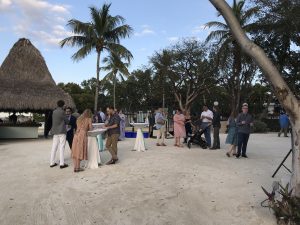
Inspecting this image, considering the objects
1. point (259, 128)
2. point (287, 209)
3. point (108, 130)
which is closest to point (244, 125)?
point (108, 130)

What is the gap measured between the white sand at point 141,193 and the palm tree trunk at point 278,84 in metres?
1.00

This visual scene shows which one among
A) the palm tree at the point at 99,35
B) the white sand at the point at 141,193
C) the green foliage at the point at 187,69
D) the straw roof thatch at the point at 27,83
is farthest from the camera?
the green foliage at the point at 187,69

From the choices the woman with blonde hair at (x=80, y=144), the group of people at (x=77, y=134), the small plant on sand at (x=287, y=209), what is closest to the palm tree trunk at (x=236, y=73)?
the group of people at (x=77, y=134)

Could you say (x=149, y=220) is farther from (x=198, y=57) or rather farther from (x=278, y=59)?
(x=198, y=57)

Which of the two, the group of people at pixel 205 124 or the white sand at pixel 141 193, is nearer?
the white sand at pixel 141 193

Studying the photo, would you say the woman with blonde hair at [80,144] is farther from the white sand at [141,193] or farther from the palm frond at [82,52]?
the palm frond at [82,52]

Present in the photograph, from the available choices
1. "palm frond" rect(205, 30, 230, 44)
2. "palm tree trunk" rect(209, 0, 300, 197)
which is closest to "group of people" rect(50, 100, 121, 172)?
"palm tree trunk" rect(209, 0, 300, 197)

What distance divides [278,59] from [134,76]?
41.5 meters

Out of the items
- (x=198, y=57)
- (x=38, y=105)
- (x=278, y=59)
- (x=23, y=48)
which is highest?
(x=198, y=57)

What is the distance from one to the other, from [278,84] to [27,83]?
1755cm

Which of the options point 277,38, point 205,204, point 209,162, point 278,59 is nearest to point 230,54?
point 278,59

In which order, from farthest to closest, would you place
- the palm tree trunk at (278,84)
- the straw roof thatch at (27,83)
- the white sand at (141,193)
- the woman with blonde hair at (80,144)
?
the straw roof thatch at (27,83) < the woman with blonde hair at (80,144) < the white sand at (141,193) < the palm tree trunk at (278,84)

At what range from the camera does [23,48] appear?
23.0 meters

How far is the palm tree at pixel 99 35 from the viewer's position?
1160 inches
